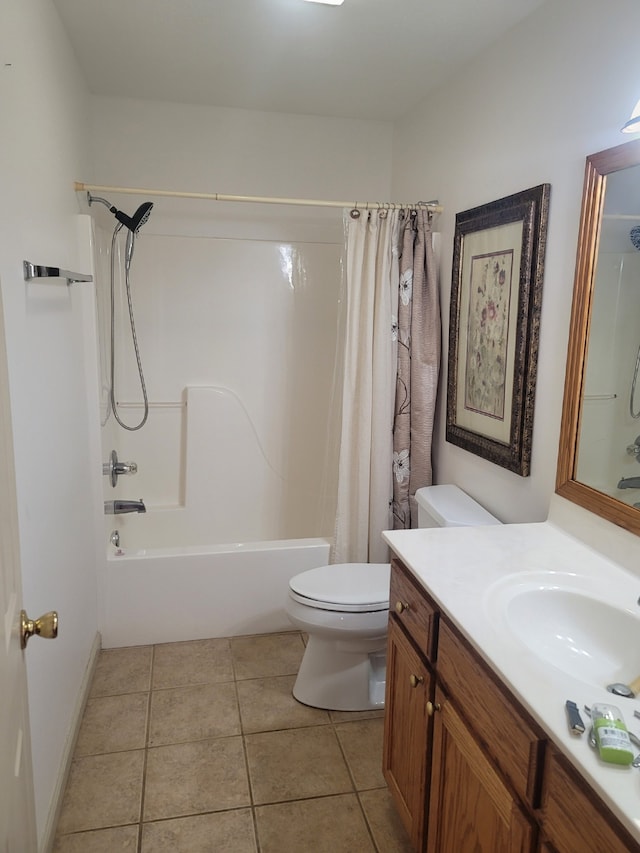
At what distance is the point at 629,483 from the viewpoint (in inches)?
60.0

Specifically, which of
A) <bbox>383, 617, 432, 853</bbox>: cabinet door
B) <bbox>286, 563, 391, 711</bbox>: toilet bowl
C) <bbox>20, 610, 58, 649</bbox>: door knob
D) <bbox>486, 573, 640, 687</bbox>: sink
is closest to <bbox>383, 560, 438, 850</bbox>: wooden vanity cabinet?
<bbox>383, 617, 432, 853</bbox>: cabinet door

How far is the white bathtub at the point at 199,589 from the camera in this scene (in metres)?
2.65

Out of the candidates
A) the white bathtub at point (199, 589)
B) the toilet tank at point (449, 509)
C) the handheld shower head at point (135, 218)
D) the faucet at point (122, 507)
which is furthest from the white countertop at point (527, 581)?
the handheld shower head at point (135, 218)

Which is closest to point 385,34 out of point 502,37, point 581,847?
point 502,37

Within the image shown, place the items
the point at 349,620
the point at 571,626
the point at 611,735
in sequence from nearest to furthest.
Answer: the point at 611,735, the point at 571,626, the point at 349,620

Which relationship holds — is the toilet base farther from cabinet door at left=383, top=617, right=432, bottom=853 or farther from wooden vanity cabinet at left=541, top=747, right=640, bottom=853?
wooden vanity cabinet at left=541, top=747, right=640, bottom=853

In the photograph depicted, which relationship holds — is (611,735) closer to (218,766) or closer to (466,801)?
(466,801)

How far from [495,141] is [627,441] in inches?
49.4

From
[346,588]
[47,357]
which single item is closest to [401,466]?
[346,588]

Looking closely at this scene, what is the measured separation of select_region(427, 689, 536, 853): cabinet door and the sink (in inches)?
9.4

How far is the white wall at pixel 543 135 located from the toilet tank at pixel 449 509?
68 millimetres

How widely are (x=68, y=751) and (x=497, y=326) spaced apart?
6.61 ft

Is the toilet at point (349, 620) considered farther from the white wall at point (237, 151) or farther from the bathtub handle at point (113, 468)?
the white wall at point (237, 151)

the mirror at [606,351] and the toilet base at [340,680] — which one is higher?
the mirror at [606,351]
